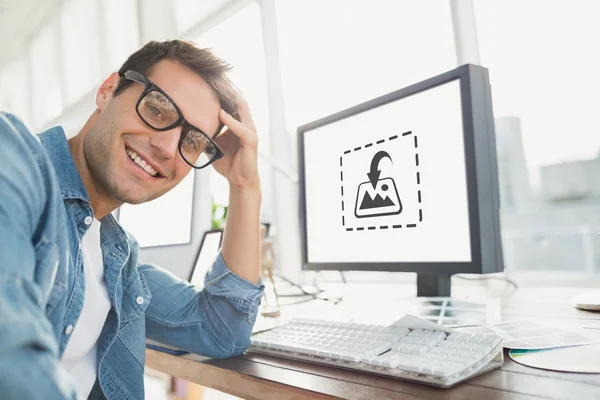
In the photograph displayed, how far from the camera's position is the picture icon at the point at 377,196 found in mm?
989

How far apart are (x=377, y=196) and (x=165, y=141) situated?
478mm

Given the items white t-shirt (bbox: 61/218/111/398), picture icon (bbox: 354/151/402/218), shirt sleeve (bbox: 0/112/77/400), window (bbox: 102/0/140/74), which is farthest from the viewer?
window (bbox: 102/0/140/74)

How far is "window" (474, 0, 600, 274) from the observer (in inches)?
63.9

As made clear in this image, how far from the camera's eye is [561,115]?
1655mm

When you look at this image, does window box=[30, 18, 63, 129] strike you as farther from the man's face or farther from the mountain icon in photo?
the mountain icon in photo

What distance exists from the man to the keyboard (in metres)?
0.13

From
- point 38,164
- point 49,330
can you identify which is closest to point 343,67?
point 38,164

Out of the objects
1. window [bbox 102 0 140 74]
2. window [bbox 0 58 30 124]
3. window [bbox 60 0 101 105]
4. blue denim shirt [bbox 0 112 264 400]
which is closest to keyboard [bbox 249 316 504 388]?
blue denim shirt [bbox 0 112 264 400]

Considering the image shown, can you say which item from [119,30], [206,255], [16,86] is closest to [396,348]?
[206,255]

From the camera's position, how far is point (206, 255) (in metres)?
1.46

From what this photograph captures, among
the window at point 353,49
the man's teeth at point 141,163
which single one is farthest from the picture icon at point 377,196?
the window at point 353,49

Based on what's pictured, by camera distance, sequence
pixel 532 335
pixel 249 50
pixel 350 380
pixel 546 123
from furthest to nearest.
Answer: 1. pixel 249 50
2. pixel 546 123
3. pixel 532 335
4. pixel 350 380

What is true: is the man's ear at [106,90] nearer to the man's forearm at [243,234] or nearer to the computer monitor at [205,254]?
the man's forearm at [243,234]

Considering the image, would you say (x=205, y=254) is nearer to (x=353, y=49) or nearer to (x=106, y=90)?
(x=106, y=90)
